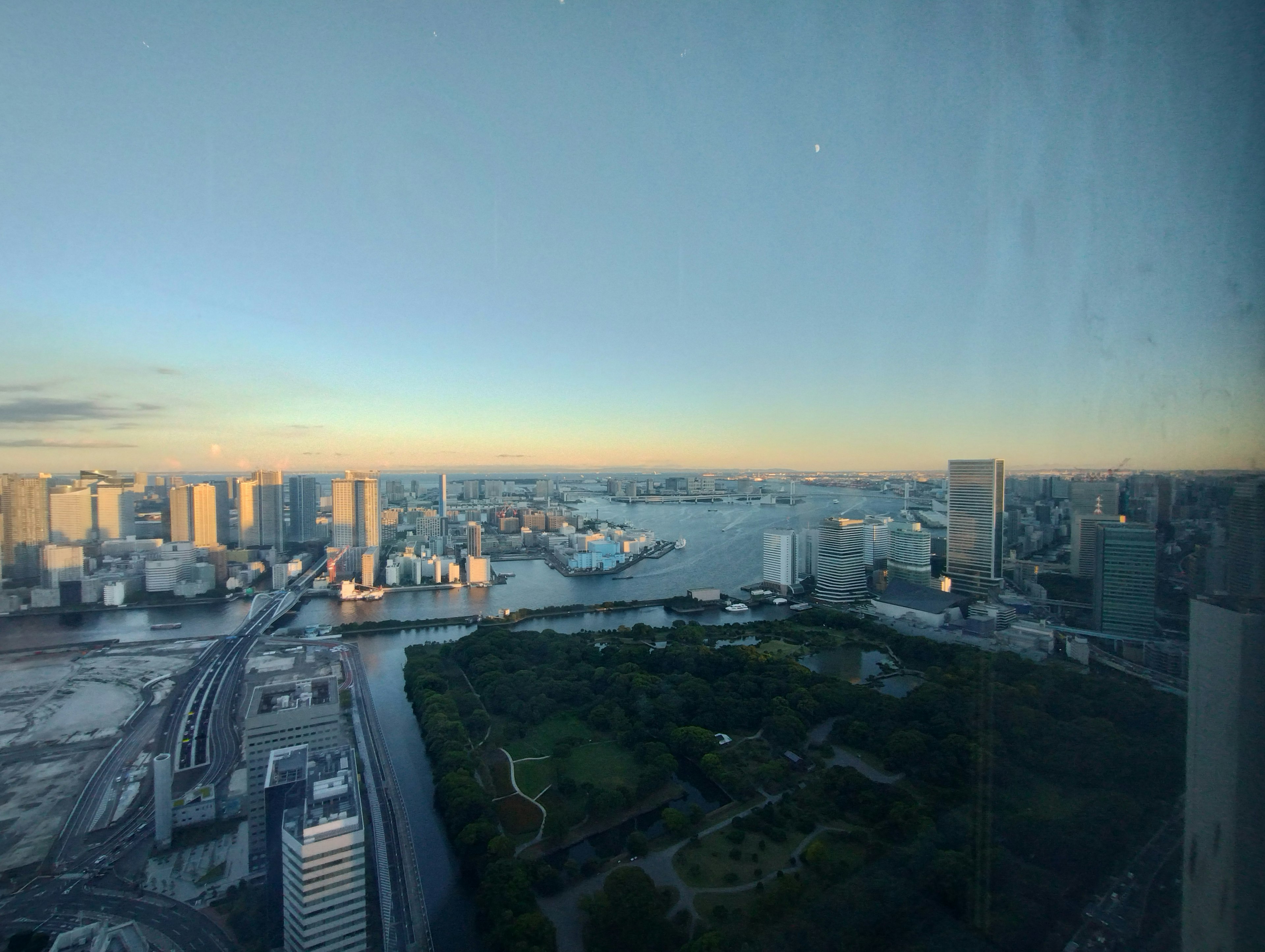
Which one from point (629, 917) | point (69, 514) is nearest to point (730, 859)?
point (629, 917)

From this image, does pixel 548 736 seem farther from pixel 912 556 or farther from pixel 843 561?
pixel 912 556

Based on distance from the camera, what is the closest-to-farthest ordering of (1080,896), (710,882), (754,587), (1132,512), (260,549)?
(1080,896) < (1132,512) < (710,882) < (754,587) < (260,549)

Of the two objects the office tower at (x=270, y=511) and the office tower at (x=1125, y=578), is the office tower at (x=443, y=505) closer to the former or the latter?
the office tower at (x=270, y=511)

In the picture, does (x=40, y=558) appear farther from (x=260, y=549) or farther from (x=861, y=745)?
(x=861, y=745)

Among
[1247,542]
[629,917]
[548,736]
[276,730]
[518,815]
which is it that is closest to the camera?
[1247,542]

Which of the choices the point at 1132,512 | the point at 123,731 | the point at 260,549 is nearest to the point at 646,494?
the point at 260,549

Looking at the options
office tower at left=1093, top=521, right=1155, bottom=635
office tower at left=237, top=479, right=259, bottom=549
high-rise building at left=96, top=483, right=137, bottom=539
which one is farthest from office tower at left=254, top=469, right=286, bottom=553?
office tower at left=1093, top=521, right=1155, bottom=635
